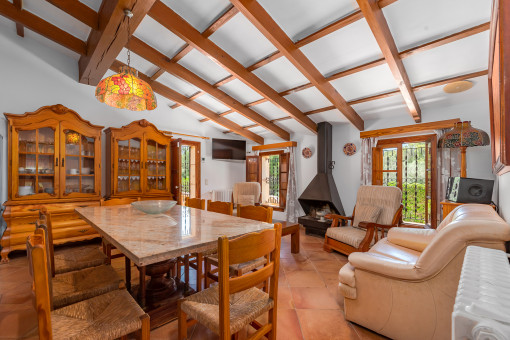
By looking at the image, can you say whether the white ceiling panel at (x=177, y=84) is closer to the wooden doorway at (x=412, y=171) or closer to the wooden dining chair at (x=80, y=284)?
the wooden dining chair at (x=80, y=284)

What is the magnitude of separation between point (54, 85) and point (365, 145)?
5.24 m

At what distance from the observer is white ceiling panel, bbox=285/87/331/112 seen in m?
3.61

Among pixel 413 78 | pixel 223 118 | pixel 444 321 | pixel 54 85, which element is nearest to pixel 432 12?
pixel 413 78

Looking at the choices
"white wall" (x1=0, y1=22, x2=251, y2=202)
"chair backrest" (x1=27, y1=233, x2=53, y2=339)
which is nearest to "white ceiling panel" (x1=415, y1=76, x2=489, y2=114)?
"chair backrest" (x1=27, y1=233, x2=53, y2=339)

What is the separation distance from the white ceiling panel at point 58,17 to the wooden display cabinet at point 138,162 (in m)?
1.40

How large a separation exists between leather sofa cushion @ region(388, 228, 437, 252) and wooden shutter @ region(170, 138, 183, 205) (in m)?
3.61

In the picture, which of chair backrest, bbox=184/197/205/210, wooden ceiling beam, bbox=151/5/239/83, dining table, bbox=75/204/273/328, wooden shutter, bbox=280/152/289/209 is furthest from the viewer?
wooden shutter, bbox=280/152/289/209

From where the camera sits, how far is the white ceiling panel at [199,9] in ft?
7.73

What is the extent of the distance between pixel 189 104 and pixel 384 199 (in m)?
3.84

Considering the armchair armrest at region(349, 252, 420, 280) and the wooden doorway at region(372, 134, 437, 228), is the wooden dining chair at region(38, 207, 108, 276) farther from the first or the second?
the wooden doorway at region(372, 134, 437, 228)

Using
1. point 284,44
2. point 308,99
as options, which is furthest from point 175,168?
point 284,44

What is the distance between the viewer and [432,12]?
2.04 m

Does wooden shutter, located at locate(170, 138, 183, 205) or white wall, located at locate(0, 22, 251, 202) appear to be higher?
white wall, located at locate(0, 22, 251, 202)

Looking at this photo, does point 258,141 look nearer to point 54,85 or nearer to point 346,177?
point 346,177
